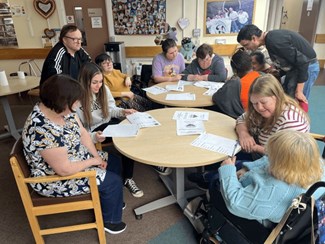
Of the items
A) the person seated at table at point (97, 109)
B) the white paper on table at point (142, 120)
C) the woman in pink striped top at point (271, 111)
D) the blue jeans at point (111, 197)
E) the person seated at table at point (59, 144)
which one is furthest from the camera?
the person seated at table at point (97, 109)

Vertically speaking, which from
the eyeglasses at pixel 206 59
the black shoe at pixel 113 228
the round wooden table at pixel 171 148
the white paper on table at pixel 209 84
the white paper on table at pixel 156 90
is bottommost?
the black shoe at pixel 113 228

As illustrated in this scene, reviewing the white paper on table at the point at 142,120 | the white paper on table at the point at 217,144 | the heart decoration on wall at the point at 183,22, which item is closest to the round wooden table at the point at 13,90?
the white paper on table at the point at 142,120

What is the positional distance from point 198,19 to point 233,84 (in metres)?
2.80

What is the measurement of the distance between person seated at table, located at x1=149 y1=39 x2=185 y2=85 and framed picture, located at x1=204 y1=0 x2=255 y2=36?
173 cm

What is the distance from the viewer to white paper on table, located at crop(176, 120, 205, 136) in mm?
1632

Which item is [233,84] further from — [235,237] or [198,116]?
[235,237]

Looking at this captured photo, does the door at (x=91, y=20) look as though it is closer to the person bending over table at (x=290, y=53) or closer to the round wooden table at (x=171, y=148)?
the person bending over table at (x=290, y=53)

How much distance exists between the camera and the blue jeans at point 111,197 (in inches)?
59.5

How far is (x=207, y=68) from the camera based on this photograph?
2.83 metres

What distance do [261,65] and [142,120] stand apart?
1539 mm

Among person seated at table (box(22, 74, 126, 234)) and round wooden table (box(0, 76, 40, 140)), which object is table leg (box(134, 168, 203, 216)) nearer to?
person seated at table (box(22, 74, 126, 234))

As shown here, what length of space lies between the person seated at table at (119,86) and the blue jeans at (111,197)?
94cm

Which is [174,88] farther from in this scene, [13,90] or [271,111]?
[13,90]

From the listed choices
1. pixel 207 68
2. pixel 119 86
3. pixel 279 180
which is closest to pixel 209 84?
pixel 207 68
